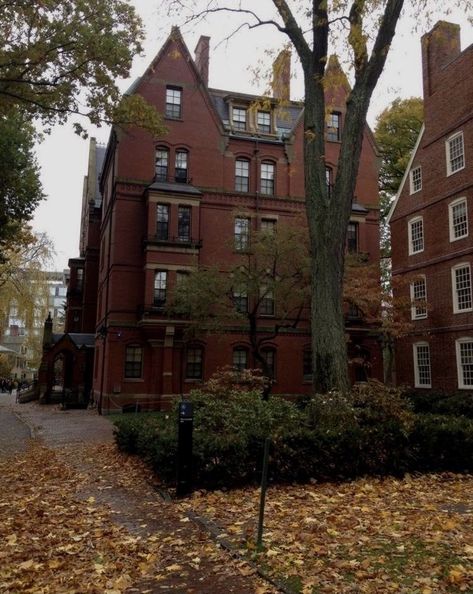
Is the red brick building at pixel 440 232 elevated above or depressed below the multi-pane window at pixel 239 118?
below

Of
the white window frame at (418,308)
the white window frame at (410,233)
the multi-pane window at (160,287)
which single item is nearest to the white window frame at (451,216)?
the white window frame at (410,233)

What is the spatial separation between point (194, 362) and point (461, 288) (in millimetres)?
13073

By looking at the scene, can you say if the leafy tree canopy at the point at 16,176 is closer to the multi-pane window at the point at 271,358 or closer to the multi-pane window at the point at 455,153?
the multi-pane window at the point at 271,358

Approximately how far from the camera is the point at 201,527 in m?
6.41

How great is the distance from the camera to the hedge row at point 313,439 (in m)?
8.49

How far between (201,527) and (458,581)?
2.96m

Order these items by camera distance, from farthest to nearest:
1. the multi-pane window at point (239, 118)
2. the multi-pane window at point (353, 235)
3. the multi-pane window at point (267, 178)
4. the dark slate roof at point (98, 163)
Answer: the dark slate roof at point (98, 163)
the multi-pane window at point (239, 118)
the multi-pane window at point (353, 235)
the multi-pane window at point (267, 178)

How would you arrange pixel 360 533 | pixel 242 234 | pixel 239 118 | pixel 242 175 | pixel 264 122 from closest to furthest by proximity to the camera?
pixel 360 533
pixel 242 234
pixel 242 175
pixel 239 118
pixel 264 122

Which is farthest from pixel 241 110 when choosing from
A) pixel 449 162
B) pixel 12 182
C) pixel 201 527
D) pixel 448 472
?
pixel 201 527

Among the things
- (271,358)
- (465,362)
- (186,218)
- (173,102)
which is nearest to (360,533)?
(465,362)

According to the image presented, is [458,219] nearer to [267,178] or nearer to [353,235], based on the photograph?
[353,235]

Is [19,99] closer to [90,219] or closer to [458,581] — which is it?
[458,581]

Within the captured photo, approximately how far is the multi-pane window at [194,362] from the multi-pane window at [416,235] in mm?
11886

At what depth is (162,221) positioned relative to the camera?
27.0m
